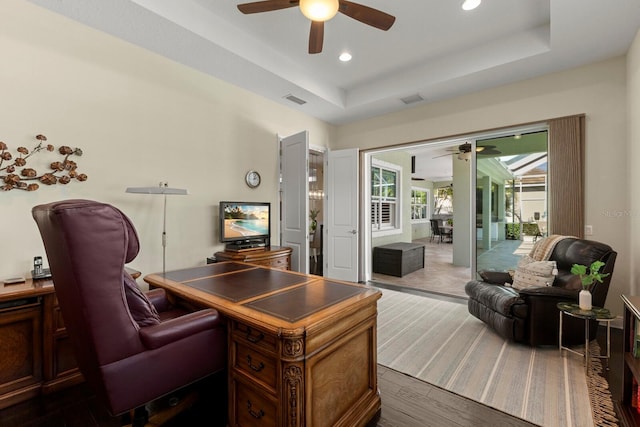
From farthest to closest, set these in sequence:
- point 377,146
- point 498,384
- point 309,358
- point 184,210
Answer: point 377,146
point 184,210
point 498,384
point 309,358

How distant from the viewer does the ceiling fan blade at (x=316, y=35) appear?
7.64 ft

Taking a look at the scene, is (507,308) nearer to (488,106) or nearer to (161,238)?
(488,106)

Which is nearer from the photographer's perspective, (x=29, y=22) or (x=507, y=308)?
(x=29, y=22)

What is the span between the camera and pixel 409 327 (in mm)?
3264

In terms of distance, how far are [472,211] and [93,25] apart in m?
5.29

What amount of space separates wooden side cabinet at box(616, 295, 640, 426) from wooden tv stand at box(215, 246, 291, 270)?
3.29m

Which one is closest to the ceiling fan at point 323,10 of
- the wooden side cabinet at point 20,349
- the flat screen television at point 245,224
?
the flat screen television at point 245,224

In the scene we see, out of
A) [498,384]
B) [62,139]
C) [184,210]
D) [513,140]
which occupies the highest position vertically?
[513,140]

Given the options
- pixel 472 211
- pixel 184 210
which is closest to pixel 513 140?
pixel 472 211

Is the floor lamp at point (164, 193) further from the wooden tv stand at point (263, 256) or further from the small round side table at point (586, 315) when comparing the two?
the small round side table at point (586, 315)

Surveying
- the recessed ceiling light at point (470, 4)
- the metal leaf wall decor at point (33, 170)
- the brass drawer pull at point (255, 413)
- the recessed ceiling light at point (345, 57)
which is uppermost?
the recessed ceiling light at point (345, 57)

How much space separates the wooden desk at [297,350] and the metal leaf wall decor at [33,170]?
62.9 inches

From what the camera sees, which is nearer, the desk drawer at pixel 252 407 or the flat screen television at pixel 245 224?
the desk drawer at pixel 252 407

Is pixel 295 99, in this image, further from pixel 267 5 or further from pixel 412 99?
pixel 267 5
